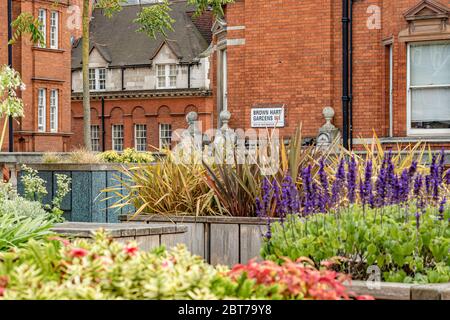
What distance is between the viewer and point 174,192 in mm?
11516

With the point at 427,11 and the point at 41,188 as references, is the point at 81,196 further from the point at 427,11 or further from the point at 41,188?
the point at 427,11

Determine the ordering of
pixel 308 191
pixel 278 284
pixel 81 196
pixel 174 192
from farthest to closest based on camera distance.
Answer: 1. pixel 81 196
2. pixel 174 192
3. pixel 308 191
4. pixel 278 284

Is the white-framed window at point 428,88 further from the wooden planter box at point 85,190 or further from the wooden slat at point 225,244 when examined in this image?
the wooden slat at point 225,244

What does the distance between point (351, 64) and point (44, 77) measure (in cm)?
3204

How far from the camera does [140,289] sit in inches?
210

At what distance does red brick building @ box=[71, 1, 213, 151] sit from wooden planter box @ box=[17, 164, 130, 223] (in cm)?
5525

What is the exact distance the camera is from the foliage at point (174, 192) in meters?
11.4

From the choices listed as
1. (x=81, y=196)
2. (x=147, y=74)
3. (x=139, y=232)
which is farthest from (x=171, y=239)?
(x=147, y=74)

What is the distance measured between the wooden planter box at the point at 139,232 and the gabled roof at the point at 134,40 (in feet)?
212

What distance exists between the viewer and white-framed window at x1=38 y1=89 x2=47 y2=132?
5491 centimetres

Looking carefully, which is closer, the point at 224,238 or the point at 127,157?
the point at 224,238

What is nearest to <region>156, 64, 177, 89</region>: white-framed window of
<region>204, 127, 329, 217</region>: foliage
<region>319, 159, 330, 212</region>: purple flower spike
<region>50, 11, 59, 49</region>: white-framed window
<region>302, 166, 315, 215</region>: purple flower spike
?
<region>50, 11, 59, 49</region>: white-framed window

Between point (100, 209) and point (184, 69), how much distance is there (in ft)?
192

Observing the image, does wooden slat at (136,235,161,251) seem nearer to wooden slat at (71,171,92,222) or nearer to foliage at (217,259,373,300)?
foliage at (217,259,373,300)
